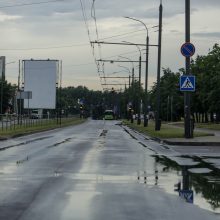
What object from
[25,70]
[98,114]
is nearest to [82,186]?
[25,70]

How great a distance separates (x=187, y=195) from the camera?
11070 millimetres

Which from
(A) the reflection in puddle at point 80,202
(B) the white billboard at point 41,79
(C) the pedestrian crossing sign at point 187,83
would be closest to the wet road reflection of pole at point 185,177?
(A) the reflection in puddle at point 80,202

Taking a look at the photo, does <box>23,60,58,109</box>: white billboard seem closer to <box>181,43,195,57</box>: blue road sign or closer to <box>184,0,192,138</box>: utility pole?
<box>184,0,192,138</box>: utility pole

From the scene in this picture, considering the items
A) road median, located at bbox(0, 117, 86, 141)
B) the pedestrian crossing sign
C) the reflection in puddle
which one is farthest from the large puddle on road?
road median, located at bbox(0, 117, 86, 141)

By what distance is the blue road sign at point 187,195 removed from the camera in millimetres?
10609

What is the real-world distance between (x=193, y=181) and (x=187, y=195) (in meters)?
2.15

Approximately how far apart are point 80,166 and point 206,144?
13003 millimetres

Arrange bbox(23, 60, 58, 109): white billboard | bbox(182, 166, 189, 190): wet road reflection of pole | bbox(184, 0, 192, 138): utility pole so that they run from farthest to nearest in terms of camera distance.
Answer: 1. bbox(23, 60, 58, 109): white billboard
2. bbox(184, 0, 192, 138): utility pole
3. bbox(182, 166, 189, 190): wet road reflection of pole

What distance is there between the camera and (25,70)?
71562 millimetres

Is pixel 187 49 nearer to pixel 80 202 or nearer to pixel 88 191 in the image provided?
pixel 88 191

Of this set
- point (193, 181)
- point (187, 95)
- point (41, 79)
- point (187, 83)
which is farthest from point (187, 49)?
point (41, 79)

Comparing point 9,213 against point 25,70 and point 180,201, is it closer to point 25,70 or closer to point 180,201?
point 180,201

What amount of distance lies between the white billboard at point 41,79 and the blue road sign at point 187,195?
59.3 m

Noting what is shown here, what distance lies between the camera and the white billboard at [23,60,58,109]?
70.6m
